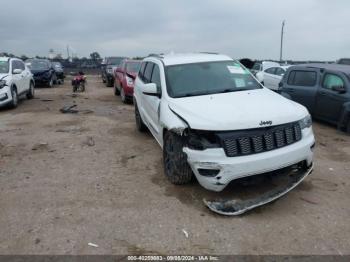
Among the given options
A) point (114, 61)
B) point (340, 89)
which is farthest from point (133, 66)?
point (114, 61)

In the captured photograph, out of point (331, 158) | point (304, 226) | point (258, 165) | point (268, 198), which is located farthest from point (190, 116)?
point (331, 158)

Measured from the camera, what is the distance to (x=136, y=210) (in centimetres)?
425

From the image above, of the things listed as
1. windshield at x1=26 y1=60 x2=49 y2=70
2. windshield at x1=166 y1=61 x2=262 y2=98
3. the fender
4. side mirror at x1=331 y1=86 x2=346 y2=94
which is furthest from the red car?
windshield at x1=26 y1=60 x2=49 y2=70

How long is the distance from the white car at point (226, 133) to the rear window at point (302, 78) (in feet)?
14.8

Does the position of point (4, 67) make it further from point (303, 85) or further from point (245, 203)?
point (245, 203)

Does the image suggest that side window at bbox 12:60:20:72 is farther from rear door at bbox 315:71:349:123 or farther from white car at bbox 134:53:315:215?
rear door at bbox 315:71:349:123

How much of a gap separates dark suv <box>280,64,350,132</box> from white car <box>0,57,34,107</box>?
329 inches

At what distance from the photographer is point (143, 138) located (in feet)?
25.4

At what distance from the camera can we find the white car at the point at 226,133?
13.4 ft

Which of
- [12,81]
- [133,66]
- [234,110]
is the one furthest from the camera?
[133,66]

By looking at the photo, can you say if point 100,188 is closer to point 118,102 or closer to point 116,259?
point 116,259

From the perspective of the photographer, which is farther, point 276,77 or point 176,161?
point 276,77

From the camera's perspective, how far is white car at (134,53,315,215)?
13.4 feet

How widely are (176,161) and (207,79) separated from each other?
158 centimetres
